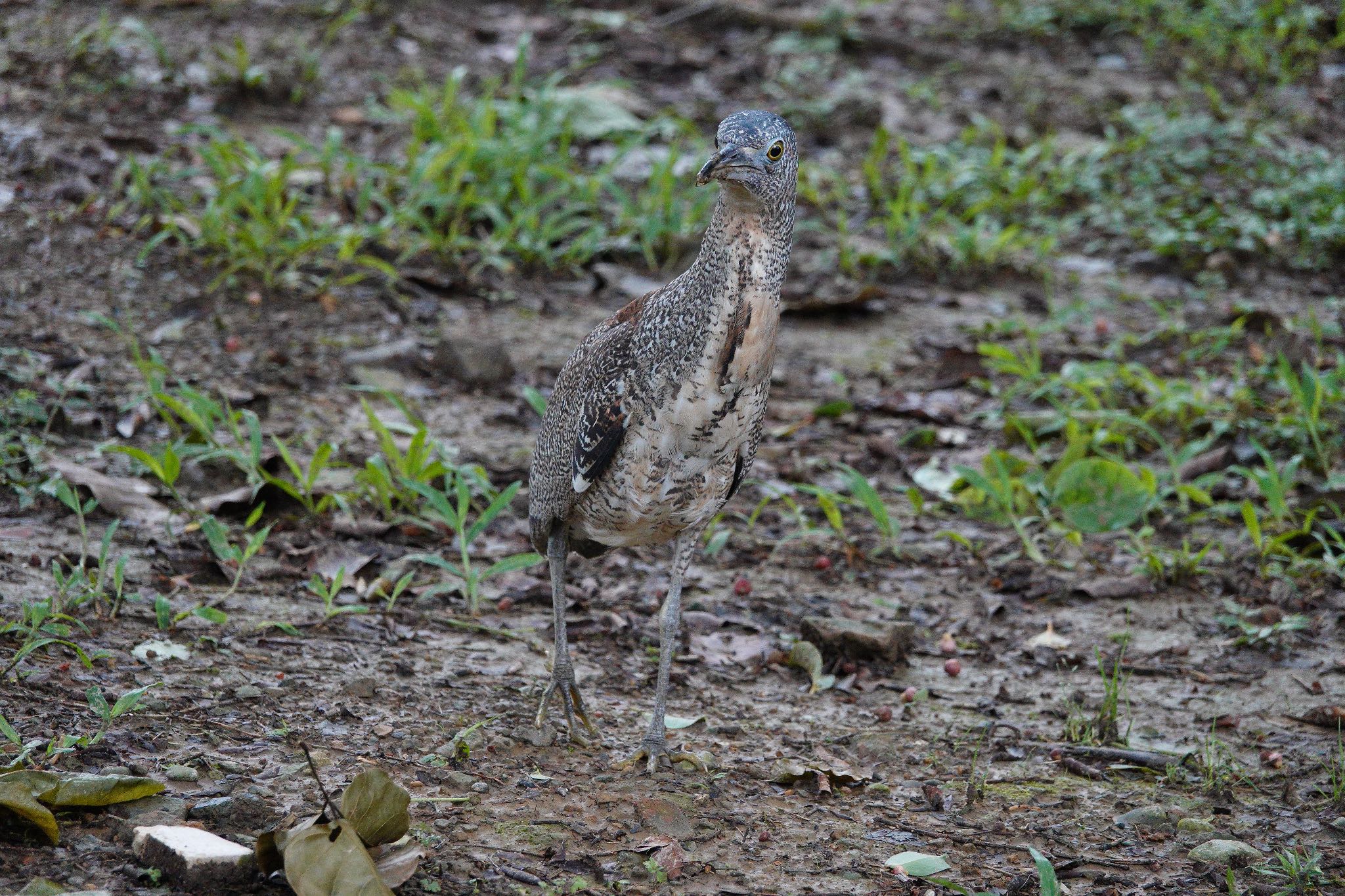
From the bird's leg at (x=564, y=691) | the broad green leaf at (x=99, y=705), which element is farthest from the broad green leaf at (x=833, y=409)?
the broad green leaf at (x=99, y=705)

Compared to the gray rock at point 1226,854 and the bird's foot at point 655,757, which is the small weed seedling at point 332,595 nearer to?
the bird's foot at point 655,757

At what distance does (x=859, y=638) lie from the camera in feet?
15.4

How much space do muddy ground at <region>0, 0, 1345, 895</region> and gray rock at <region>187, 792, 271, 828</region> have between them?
2 centimetres

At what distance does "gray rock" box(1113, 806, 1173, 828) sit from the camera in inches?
146

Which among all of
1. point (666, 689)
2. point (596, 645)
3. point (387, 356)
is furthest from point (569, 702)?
point (387, 356)

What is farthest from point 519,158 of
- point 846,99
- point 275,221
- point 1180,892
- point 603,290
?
point 1180,892

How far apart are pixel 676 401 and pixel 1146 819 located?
186cm

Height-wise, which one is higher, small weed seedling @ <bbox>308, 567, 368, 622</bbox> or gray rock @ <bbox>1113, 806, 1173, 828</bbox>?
small weed seedling @ <bbox>308, 567, 368, 622</bbox>

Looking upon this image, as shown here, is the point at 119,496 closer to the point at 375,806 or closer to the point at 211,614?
the point at 211,614

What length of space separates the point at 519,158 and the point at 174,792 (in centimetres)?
547

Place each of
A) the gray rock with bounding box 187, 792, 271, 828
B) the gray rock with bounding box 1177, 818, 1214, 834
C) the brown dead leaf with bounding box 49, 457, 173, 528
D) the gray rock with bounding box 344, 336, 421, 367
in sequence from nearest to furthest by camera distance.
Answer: the gray rock with bounding box 187, 792, 271, 828
the gray rock with bounding box 1177, 818, 1214, 834
the brown dead leaf with bounding box 49, 457, 173, 528
the gray rock with bounding box 344, 336, 421, 367

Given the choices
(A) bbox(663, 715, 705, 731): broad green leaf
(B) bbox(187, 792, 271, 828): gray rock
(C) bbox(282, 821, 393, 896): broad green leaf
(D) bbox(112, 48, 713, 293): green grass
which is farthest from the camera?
(D) bbox(112, 48, 713, 293): green grass

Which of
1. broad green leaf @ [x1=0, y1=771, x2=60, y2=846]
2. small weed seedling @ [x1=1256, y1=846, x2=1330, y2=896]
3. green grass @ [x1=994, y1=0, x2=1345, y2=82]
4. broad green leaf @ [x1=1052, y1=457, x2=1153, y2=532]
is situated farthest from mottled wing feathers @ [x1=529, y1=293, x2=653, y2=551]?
green grass @ [x1=994, y1=0, x2=1345, y2=82]

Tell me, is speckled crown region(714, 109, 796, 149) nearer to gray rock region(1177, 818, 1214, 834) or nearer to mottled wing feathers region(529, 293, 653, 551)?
mottled wing feathers region(529, 293, 653, 551)
